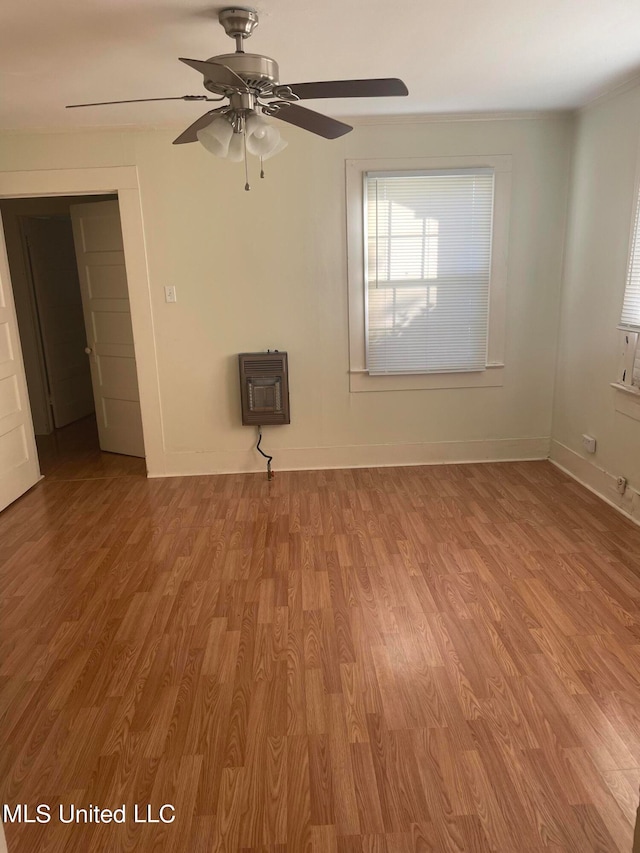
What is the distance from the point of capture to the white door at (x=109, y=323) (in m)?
4.66

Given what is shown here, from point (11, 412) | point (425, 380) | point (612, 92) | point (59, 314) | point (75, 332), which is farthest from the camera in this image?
point (75, 332)

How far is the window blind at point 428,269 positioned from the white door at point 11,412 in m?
2.52

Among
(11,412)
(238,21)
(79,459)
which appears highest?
(238,21)

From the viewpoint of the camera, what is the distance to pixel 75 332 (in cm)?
640

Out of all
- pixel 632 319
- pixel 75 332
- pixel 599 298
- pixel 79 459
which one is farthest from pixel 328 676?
pixel 75 332

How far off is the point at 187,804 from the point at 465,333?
11.5ft

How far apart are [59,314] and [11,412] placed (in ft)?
7.83

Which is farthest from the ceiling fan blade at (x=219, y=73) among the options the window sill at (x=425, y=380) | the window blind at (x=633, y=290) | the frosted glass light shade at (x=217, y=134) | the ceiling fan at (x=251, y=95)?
the window sill at (x=425, y=380)

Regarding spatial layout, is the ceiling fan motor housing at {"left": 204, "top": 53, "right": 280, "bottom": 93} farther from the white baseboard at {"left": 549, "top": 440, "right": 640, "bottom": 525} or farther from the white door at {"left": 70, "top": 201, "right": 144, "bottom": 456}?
the white baseboard at {"left": 549, "top": 440, "right": 640, "bottom": 525}

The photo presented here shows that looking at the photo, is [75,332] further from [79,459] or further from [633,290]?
[633,290]

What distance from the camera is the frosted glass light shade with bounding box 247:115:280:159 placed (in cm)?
221

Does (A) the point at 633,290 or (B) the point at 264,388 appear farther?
(B) the point at 264,388

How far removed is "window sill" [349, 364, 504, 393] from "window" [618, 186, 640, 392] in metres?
1.05

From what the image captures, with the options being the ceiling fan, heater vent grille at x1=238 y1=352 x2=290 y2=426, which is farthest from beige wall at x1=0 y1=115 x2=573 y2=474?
the ceiling fan
